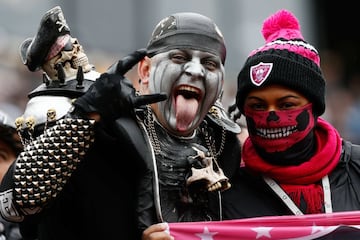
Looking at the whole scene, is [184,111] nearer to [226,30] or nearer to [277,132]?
[277,132]

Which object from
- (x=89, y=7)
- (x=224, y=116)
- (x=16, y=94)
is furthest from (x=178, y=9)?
(x=224, y=116)

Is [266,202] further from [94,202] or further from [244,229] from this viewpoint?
[94,202]

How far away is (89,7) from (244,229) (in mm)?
8060

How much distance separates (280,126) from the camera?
5.33 metres

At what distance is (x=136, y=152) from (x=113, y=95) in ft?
0.95

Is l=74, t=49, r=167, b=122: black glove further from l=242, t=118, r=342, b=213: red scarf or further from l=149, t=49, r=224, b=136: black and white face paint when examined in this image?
l=242, t=118, r=342, b=213: red scarf

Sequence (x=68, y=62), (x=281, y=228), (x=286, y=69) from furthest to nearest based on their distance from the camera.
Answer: (x=286, y=69)
(x=281, y=228)
(x=68, y=62)

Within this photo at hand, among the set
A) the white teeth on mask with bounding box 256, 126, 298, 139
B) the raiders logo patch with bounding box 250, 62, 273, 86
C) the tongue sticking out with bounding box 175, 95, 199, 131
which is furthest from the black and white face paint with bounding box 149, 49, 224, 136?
the white teeth on mask with bounding box 256, 126, 298, 139

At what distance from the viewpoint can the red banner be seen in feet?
16.6

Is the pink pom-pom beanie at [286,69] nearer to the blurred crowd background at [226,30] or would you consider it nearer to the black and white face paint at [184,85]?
the black and white face paint at [184,85]

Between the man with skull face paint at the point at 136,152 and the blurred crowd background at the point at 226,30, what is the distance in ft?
15.7

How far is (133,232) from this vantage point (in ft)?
16.3

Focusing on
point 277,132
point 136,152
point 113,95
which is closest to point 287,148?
point 277,132

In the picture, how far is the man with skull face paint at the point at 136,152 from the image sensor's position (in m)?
4.71
